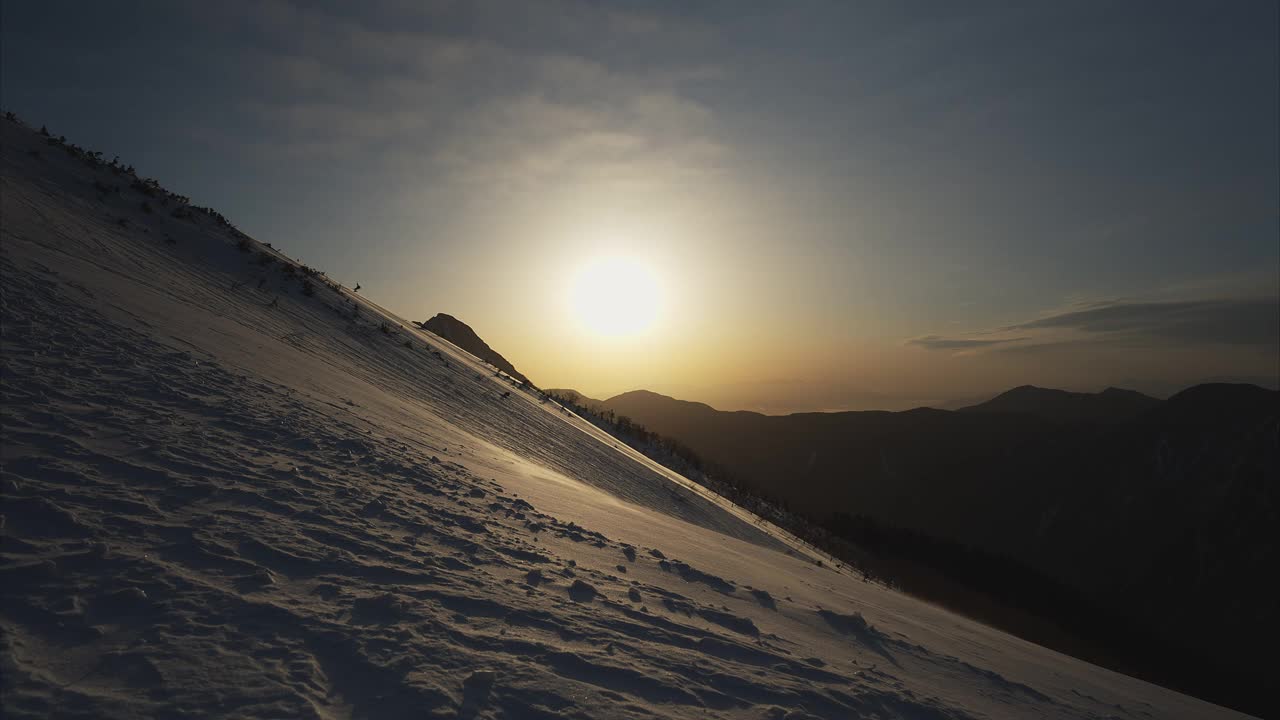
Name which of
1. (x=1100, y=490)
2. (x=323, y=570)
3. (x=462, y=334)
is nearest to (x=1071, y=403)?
(x=1100, y=490)

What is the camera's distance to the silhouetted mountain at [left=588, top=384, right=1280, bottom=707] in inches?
1344

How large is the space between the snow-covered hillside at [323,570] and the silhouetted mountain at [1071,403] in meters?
72.4

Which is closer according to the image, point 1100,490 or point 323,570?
point 323,570

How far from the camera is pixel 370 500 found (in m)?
3.43

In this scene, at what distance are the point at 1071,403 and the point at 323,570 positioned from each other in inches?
4148

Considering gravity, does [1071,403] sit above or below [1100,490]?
above

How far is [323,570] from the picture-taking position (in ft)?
8.22

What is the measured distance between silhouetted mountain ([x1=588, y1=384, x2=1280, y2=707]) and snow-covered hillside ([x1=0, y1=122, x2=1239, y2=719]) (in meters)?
24.1

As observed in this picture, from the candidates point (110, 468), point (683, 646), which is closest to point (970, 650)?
point (683, 646)

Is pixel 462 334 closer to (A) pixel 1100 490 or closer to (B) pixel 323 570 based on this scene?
(B) pixel 323 570

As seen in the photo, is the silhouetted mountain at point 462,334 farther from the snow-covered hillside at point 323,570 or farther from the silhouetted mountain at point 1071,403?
the silhouetted mountain at point 1071,403

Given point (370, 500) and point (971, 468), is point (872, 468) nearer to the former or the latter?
point (971, 468)

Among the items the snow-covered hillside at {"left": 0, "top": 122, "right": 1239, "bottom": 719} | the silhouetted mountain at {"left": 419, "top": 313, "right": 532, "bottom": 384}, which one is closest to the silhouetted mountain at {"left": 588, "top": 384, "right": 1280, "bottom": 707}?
the silhouetted mountain at {"left": 419, "top": 313, "right": 532, "bottom": 384}

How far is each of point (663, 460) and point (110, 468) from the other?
12461 mm
